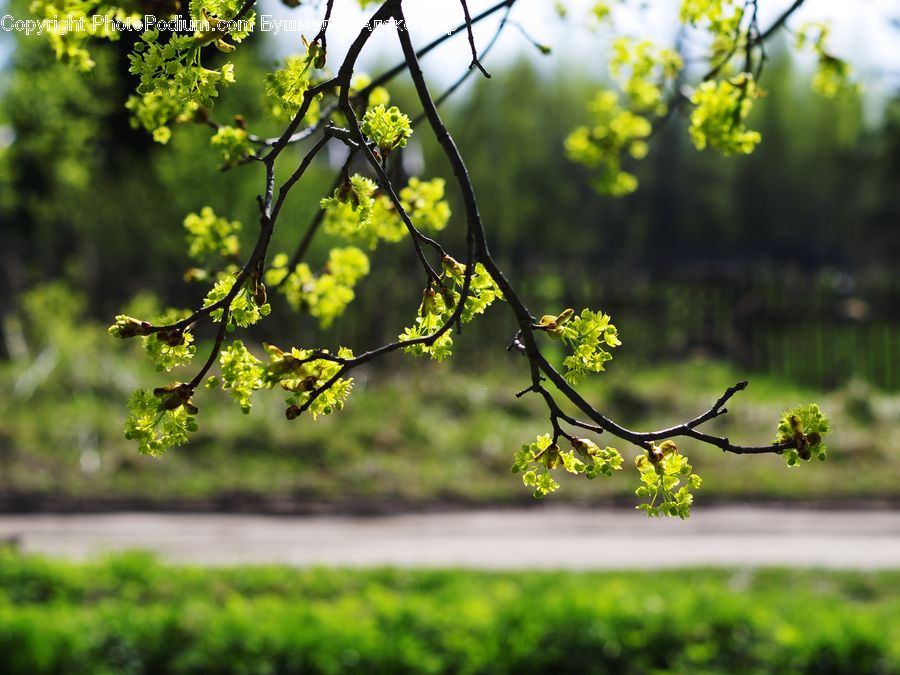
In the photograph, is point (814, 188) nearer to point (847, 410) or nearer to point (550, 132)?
point (550, 132)

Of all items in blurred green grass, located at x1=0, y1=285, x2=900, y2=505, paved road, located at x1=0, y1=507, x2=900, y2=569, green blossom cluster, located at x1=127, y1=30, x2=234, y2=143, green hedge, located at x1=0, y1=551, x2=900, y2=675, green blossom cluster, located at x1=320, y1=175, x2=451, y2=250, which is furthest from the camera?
blurred green grass, located at x1=0, y1=285, x2=900, y2=505

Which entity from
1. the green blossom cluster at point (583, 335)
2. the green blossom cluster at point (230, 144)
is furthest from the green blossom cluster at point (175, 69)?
the green blossom cluster at point (230, 144)

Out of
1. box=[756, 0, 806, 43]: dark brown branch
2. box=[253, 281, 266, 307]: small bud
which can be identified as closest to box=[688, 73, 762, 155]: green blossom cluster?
box=[756, 0, 806, 43]: dark brown branch

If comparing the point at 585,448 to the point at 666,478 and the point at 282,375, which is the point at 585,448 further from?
the point at 282,375

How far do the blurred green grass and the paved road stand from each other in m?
0.35

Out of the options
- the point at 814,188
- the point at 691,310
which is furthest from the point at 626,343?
the point at 814,188

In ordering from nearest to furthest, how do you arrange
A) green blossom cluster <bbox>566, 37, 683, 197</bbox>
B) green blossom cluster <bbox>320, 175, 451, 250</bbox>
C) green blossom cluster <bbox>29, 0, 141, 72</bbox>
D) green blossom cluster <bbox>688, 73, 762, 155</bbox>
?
green blossom cluster <bbox>29, 0, 141, 72</bbox> → green blossom cluster <bbox>320, 175, 451, 250</bbox> → green blossom cluster <bbox>688, 73, 762, 155</bbox> → green blossom cluster <bbox>566, 37, 683, 197</bbox>

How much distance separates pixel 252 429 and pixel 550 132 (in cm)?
3149

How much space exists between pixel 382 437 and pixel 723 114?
7716mm

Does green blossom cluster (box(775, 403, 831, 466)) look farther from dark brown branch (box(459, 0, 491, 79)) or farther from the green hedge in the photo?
the green hedge

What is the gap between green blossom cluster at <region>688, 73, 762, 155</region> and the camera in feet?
7.98

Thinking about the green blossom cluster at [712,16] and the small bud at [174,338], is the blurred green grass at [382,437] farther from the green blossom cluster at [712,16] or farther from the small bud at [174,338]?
the small bud at [174,338]

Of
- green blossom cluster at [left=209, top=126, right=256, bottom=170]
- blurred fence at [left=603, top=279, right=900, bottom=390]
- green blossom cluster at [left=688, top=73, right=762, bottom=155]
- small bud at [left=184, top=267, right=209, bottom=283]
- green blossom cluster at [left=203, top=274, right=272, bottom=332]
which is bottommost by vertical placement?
green blossom cluster at [left=203, top=274, right=272, bottom=332]

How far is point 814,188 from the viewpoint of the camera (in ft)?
126
